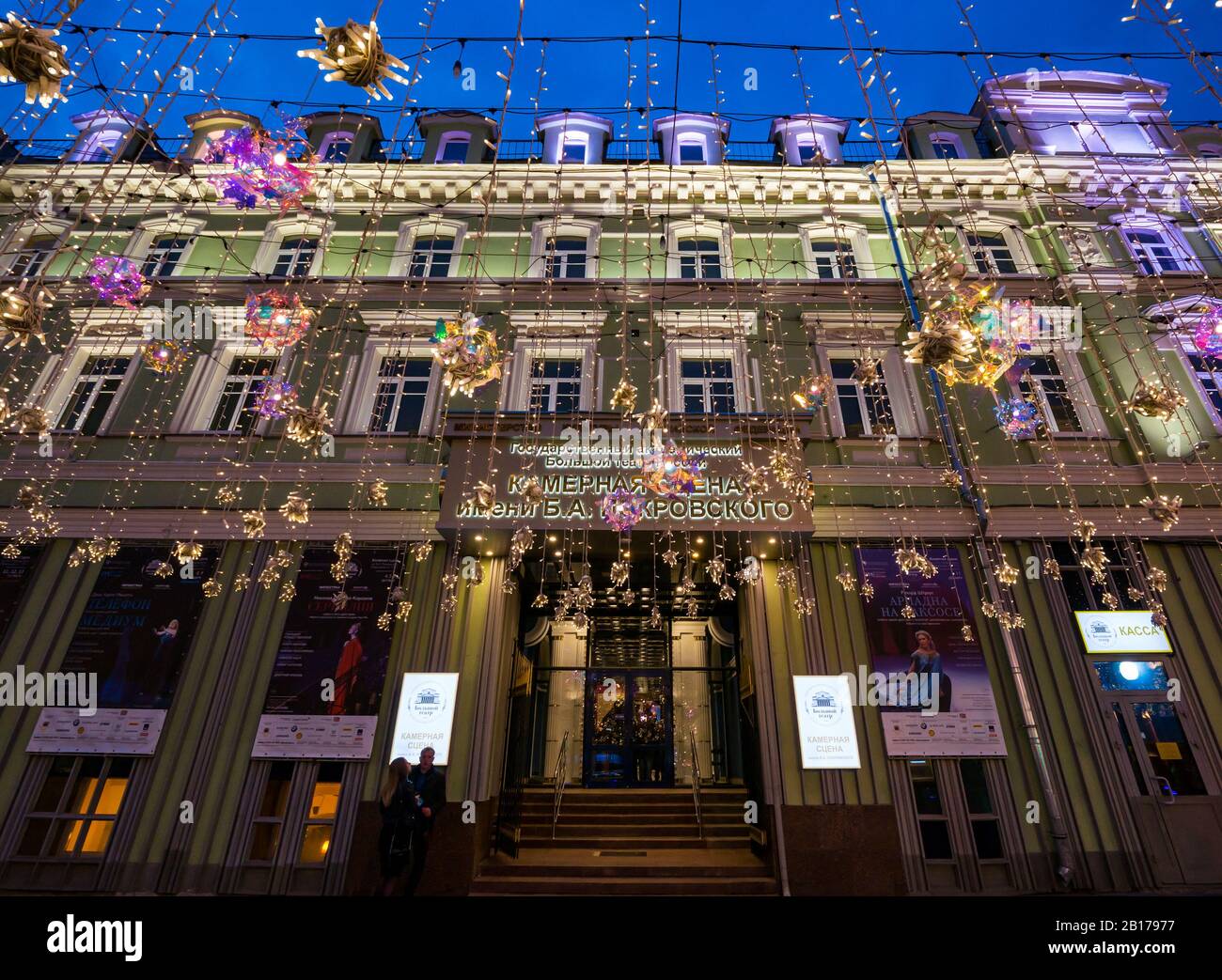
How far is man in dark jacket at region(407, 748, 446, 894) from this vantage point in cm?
698

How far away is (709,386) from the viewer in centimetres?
1052

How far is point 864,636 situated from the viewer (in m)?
8.45

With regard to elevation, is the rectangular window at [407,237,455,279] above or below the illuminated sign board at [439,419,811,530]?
above

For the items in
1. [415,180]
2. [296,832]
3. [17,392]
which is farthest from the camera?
[415,180]

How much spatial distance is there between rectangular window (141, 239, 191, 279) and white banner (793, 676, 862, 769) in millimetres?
13721

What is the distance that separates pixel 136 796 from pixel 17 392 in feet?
24.0

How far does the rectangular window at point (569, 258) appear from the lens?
11727 mm

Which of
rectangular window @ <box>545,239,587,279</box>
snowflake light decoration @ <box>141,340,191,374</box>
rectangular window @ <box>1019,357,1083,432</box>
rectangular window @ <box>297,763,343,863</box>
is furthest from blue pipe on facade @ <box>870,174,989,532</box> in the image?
rectangular window @ <box>297,763,343,863</box>

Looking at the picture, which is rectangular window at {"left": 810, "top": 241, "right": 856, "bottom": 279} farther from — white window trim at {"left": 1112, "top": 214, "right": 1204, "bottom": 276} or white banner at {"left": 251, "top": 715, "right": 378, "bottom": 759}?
white banner at {"left": 251, "top": 715, "right": 378, "bottom": 759}

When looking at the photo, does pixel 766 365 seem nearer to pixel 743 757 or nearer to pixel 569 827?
pixel 743 757

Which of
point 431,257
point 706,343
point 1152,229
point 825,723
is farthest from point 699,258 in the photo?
point 1152,229

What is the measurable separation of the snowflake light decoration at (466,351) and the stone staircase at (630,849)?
5938mm

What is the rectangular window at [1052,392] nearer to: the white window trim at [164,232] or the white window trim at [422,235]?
the white window trim at [422,235]

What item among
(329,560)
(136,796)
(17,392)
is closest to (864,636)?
(329,560)
